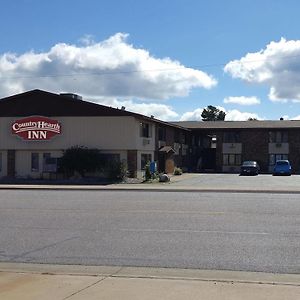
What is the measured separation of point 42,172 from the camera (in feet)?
142

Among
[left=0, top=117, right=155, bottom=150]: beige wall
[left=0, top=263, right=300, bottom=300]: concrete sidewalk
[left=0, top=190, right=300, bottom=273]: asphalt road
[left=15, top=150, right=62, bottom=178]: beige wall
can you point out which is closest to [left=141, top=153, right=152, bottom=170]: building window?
[left=0, top=117, right=155, bottom=150]: beige wall

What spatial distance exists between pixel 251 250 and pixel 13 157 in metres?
35.7

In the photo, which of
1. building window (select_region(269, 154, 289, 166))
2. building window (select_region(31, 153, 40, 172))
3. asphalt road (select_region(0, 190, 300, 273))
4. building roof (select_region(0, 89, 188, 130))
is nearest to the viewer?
asphalt road (select_region(0, 190, 300, 273))

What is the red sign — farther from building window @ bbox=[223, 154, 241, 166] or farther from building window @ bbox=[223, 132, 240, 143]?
building window @ bbox=[223, 154, 241, 166]

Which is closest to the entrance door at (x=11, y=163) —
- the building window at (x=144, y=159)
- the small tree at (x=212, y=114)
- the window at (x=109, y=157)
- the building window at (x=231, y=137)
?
the window at (x=109, y=157)

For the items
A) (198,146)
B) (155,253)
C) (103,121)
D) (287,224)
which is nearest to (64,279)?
(155,253)

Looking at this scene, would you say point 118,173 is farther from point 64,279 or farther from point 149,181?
point 64,279

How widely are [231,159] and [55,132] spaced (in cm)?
2859

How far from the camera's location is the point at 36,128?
43.7 m

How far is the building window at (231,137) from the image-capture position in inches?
2601

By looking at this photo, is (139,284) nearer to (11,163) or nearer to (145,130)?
(11,163)

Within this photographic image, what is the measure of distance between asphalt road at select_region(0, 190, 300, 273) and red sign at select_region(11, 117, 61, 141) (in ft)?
80.4

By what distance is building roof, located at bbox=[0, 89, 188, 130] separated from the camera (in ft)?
141

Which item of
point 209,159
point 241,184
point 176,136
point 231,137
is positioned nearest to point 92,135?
point 241,184
